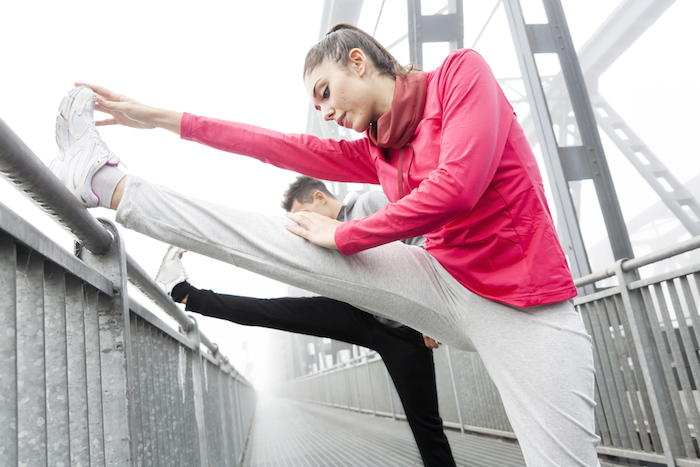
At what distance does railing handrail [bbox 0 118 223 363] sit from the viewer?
24.7 inches

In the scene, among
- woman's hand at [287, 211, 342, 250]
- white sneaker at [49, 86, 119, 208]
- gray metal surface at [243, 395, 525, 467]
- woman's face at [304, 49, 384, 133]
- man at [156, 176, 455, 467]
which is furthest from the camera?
gray metal surface at [243, 395, 525, 467]

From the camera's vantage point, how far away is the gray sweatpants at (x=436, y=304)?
3.58ft

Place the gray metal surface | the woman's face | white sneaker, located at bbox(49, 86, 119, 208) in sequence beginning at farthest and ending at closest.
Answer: the gray metal surface
the woman's face
white sneaker, located at bbox(49, 86, 119, 208)

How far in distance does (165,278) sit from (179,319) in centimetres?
22

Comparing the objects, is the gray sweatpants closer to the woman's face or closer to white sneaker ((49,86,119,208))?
white sneaker ((49,86,119,208))

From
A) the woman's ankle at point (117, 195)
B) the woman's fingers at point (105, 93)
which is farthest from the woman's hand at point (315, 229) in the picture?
the woman's fingers at point (105, 93)

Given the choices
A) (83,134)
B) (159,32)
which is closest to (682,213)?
(83,134)

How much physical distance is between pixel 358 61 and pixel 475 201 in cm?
57

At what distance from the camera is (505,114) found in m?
1.22

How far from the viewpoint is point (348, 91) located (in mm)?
1350

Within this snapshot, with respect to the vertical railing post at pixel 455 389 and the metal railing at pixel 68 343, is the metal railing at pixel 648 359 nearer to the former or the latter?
the vertical railing post at pixel 455 389

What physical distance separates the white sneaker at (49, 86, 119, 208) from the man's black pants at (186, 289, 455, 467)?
34.5 inches

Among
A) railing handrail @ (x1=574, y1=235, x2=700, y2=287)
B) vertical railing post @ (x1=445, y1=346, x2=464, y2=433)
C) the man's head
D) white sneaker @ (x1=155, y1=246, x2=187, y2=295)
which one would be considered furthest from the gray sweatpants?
vertical railing post @ (x1=445, y1=346, x2=464, y2=433)

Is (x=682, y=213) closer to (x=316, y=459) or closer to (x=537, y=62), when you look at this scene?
(x=537, y=62)
